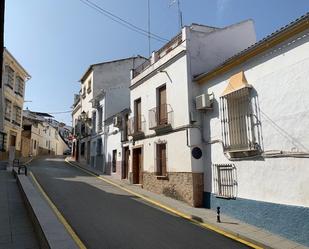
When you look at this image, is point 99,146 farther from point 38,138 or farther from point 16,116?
point 38,138

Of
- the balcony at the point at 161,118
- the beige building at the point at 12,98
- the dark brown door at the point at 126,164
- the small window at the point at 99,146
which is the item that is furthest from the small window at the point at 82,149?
the balcony at the point at 161,118

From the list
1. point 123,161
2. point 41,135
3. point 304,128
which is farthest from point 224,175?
point 41,135

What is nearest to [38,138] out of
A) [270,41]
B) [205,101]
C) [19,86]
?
[19,86]

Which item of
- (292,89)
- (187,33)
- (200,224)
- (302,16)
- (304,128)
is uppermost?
(187,33)

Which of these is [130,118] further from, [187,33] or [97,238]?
[97,238]

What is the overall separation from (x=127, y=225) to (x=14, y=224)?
9.80 ft

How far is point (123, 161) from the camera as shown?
2106 cm

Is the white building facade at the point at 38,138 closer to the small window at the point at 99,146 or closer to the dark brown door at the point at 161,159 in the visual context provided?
the small window at the point at 99,146

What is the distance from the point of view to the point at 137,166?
1884 cm

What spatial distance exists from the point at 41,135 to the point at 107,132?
27977 millimetres

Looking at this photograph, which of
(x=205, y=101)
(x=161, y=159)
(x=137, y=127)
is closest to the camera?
(x=205, y=101)

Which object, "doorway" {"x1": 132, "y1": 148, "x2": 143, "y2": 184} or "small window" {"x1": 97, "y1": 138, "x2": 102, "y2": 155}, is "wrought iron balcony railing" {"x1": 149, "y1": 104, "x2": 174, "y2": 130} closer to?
"doorway" {"x1": 132, "y1": 148, "x2": 143, "y2": 184}

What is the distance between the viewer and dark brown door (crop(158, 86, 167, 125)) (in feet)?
50.6

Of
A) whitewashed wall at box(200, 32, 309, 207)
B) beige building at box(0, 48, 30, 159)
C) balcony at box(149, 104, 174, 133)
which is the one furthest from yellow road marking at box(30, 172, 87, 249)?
beige building at box(0, 48, 30, 159)
